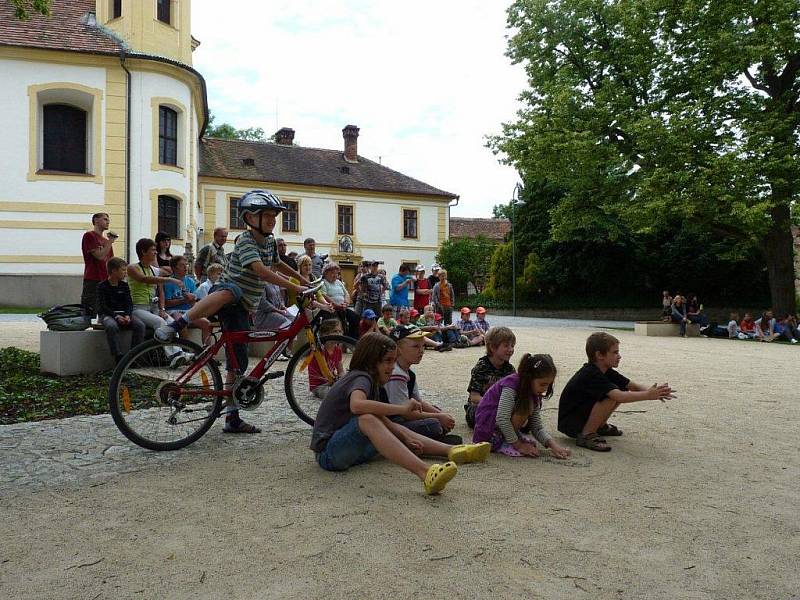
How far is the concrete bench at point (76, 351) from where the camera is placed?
8281 mm

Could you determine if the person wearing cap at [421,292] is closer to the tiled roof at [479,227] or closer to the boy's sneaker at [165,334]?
the boy's sneaker at [165,334]

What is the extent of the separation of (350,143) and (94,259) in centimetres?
4027

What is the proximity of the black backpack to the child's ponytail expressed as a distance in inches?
228

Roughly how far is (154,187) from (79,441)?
22.1 meters

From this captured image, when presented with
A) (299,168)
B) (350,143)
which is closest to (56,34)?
(299,168)

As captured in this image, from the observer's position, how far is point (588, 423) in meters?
5.45

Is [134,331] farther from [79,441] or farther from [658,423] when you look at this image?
[658,423]

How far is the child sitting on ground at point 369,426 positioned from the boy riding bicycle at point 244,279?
1.01m

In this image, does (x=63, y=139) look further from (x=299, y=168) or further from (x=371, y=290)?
(x=299, y=168)

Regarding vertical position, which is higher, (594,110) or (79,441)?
(594,110)

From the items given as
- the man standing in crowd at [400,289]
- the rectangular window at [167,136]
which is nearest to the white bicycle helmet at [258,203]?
the man standing in crowd at [400,289]

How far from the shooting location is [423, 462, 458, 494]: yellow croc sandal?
3.92 metres

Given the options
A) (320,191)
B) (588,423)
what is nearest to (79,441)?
(588,423)

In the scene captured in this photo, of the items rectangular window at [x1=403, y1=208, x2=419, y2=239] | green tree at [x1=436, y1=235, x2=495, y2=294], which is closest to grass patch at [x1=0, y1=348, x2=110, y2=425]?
green tree at [x1=436, y1=235, x2=495, y2=294]
